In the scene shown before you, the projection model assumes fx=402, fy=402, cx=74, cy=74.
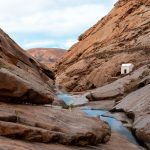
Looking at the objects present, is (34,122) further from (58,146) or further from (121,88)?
(121,88)

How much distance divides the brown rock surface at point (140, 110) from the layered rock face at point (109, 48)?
1650 cm

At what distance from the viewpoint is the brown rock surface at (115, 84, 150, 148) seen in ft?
54.0

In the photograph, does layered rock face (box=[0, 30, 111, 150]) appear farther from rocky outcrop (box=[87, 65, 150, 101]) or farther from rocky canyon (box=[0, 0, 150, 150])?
rocky outcrop (box=[87, 65, 150, 101])

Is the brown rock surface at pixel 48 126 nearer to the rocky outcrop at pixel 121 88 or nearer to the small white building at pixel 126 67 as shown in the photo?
the rocky outcrop at pixel 121 88

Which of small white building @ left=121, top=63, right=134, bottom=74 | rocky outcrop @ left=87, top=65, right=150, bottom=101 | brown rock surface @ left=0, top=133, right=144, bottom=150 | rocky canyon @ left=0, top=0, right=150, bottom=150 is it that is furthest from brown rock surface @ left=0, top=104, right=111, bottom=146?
small white building @ left=121, top=63, right=134, bottom=74

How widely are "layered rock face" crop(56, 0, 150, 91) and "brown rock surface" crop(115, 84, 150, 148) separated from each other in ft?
54.1

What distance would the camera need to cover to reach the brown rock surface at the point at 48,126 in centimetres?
1154

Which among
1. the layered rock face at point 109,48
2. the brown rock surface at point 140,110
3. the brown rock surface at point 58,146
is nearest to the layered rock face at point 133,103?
the brown rock surface at point 140,110

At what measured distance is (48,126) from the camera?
1262 cm

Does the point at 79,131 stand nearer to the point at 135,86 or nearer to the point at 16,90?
the point at 16,90

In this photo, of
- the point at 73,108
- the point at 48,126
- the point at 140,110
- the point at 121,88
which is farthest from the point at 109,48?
the point at 48,126

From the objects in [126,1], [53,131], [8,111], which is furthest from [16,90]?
[126,1]

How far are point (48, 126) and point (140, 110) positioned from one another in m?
7.61

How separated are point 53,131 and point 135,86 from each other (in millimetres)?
14810
